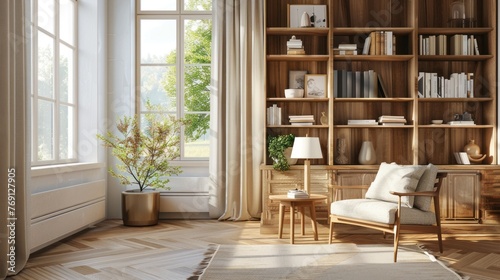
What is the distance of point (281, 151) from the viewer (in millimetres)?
5879

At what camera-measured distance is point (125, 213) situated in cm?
620

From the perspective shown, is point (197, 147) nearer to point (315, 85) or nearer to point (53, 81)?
point (315, 85)

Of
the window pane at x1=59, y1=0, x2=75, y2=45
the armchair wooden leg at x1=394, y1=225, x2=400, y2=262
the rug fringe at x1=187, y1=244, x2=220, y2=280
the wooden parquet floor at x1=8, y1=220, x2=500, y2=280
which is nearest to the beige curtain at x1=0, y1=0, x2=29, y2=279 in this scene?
the wooden parquet floor at x1=8, y1=220, x2=500, y2=280

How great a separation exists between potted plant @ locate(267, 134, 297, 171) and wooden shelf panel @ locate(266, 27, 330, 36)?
1186mm

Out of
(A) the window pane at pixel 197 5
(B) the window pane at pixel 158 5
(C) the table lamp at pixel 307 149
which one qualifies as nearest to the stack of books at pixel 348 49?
(C) the table lamp at pixel 307 149

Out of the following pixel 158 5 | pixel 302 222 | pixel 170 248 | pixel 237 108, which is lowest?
pixel 170 248

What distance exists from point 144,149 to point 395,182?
2975mm

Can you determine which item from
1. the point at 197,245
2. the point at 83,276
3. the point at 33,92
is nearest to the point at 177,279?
the point at 83,276

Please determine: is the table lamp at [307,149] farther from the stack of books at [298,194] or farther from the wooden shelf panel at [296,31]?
the wooden shelf panel at [296,31]

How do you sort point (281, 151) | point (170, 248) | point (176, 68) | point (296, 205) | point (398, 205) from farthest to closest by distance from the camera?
point (176, 68)
point (281, 151)
point (296, 205)
point (170, 248)
point (398, 205)

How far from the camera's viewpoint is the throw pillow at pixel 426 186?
4728 mm

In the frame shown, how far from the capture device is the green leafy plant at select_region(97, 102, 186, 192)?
6207mm

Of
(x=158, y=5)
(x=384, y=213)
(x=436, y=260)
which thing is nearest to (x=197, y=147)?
(x=158, y=5)

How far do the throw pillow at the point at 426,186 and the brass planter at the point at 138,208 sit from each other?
9.73 ft
